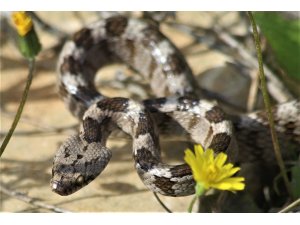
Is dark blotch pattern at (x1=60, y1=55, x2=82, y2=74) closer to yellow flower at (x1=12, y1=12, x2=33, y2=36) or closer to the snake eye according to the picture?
yellow flower at (x1=12, y1=12, x2=33, y2=36)

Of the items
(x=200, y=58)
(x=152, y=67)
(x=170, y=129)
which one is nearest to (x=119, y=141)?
(x=170, y=129)

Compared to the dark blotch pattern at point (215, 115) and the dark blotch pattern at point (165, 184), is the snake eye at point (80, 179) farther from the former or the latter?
the dark blotch pattern at point (215, 115)

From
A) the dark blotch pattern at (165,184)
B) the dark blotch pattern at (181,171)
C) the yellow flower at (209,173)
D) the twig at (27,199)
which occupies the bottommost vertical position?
the twig at (27,199)

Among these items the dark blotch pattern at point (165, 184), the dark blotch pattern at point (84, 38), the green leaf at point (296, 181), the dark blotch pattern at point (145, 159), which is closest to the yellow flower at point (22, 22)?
the dark blotch pattern at point (145, 159)

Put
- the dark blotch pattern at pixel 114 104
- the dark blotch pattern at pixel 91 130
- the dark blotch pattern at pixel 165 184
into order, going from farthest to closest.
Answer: the dark blotch pattern at pixel 114 104, the dark blotch pattern at pixel 91 130, the dark blotch pattern at pixel 165 184

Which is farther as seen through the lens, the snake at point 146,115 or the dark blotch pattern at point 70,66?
the dark blotch pattern at point 70,66

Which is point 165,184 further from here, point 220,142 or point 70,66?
point 70,66

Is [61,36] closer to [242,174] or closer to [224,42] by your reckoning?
[224,42]

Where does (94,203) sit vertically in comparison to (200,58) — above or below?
below
